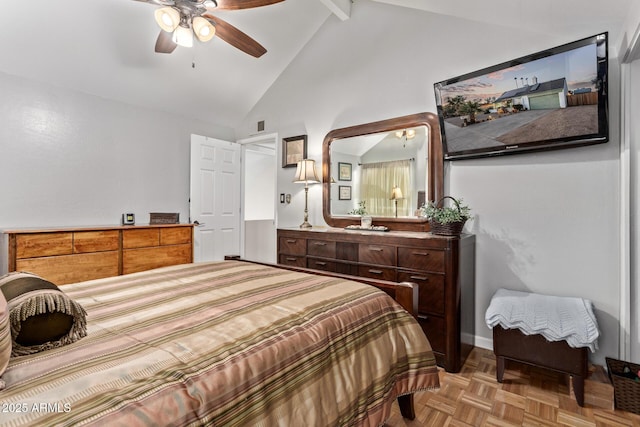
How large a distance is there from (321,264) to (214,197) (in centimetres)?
215

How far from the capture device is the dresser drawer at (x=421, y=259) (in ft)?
7.79

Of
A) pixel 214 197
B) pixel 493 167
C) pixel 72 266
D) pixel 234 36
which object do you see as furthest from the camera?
pixel 214 197

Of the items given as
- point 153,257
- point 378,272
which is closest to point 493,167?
point 378,272

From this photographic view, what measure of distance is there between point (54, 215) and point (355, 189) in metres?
3.09

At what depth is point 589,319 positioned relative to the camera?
6.32ft

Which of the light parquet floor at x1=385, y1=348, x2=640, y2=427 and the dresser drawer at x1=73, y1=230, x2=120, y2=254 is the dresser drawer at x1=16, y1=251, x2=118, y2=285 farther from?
the light parquet floor at x1=385, y1=348, x2=640, y2=427

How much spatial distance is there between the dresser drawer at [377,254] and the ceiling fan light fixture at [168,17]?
2.14 meters

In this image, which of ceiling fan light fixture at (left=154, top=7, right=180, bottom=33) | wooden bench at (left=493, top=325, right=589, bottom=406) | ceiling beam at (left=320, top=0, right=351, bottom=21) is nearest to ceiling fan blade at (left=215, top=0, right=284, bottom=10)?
ceiling fan light fixture at (left=154, top=7, right=180, bottom=33)

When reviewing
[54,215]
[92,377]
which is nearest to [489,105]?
[92,377]

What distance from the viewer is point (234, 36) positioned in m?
2.56

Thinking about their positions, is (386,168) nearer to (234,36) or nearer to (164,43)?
(234,36)

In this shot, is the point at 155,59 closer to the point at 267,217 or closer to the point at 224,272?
the point at 224,272

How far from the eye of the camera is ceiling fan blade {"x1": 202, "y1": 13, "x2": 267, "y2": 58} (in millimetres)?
2358

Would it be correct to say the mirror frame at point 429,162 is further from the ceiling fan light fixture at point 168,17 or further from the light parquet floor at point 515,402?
the ceiling fan light fixture at point 168,17
